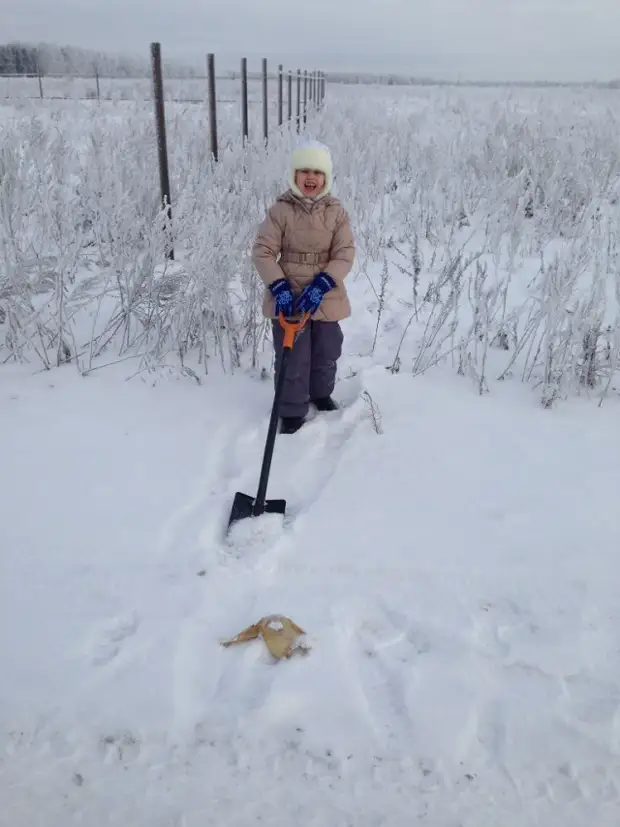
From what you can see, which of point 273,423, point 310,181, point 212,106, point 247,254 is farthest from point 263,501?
point 212,106

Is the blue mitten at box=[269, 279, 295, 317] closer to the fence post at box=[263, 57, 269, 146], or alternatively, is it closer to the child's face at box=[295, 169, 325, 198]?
the child's face at box=[295, 169, 325, 198]

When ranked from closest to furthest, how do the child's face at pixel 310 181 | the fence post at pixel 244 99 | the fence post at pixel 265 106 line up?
the child's face at pixel 310 181, the fence post at pixel 244 99, the fence post at pixel 265 106

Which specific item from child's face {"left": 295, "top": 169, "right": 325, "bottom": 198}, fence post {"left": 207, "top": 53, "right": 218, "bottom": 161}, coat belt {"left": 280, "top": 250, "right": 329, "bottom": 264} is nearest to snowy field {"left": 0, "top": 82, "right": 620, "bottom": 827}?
coat belt {"left": 280, "top": 250, "right": 329, "bottom": 264}

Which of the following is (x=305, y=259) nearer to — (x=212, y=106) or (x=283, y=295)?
(x=283, y=295)

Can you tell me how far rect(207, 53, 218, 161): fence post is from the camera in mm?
5828


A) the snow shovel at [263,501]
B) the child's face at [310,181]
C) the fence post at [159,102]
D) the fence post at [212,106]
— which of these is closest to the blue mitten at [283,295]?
the snow shovel at [263,501]

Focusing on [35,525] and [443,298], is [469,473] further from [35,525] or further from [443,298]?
[443,298]

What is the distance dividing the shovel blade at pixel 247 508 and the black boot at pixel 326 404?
78 centimetres

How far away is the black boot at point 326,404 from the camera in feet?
9.37

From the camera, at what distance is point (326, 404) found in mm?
2859

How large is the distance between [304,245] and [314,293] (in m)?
0.27

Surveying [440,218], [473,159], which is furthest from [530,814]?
[473,159]

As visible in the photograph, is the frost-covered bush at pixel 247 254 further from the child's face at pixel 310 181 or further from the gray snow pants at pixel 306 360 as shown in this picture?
the child's face at pixel 310 181

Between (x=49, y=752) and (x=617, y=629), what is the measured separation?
1473mm
